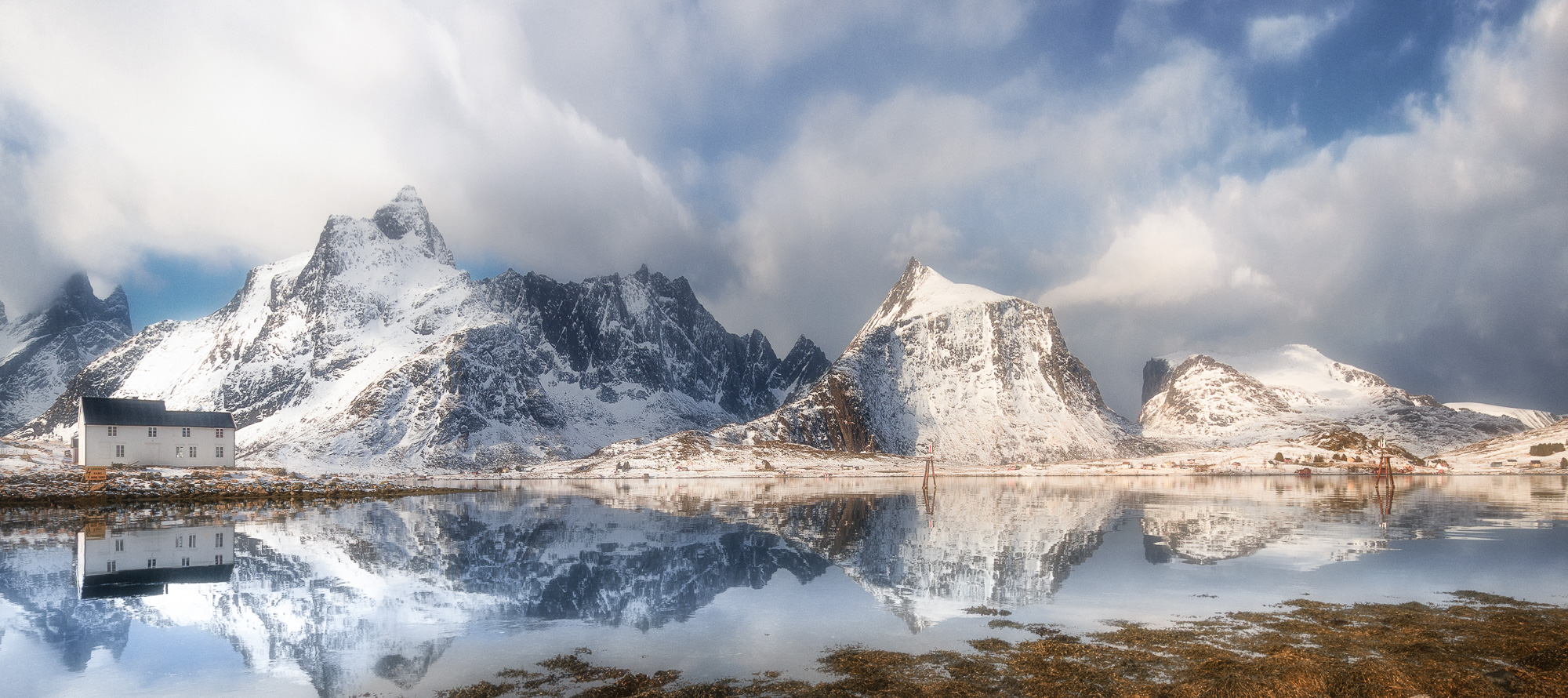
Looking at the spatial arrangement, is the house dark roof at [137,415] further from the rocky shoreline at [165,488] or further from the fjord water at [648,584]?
the fjord water at [648,584]

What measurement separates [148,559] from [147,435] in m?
74.9

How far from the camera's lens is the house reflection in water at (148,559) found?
86.0 feet

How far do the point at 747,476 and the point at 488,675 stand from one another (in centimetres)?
14514

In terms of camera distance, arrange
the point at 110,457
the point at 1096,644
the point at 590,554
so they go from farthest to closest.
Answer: the point at 110,457 < the point at 590,554 < the point at 1096,644

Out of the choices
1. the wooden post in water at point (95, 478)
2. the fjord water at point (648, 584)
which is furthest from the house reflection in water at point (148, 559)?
the wooden post in water at point (95, 478)

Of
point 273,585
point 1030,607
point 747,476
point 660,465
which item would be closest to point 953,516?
point 1030,607

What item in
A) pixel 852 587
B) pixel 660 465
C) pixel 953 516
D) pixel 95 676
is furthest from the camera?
pixel 660 465

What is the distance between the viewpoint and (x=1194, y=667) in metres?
15.7

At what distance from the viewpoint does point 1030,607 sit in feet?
72.6

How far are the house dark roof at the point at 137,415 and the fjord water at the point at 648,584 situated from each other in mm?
42375

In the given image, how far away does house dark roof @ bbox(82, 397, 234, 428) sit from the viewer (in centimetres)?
8744

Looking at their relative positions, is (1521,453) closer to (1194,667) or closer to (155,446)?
(1194,667)

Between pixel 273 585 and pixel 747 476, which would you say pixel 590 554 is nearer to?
pixel 273 585

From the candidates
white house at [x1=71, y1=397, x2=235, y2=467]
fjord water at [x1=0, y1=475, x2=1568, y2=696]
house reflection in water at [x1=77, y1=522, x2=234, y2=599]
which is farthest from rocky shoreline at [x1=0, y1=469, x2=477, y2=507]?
house reflection in water at [x1=77, y1=522, x2=234, y2=599]
